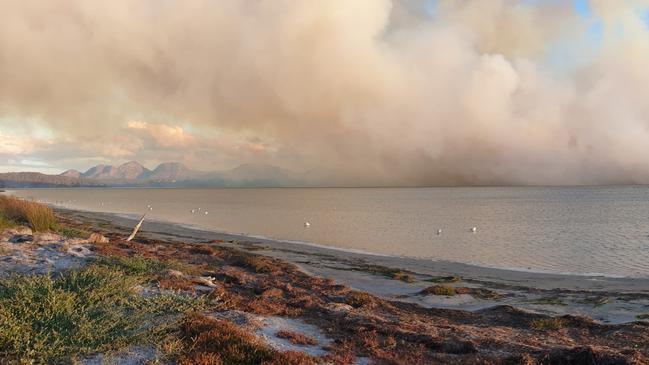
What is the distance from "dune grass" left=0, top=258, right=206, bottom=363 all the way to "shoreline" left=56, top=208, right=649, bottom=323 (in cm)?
958

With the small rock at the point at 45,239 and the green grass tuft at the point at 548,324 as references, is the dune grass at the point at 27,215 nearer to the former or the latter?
the small rock at the point at 45,239

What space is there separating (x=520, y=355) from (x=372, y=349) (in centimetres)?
260

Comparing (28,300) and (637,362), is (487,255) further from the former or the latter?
(28,300)

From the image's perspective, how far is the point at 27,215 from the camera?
2878 centimetres

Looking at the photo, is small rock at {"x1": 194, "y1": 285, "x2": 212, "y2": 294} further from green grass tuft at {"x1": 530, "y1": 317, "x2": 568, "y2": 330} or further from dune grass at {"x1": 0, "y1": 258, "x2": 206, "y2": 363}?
green grass tuft at {"x1": 530, "y1": 317, "x2": 568, "y2": 330}

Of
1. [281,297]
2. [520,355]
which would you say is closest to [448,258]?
[281,297]

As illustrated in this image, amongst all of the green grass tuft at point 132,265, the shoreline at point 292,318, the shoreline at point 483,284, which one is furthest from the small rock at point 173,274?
the shoreline at point 483,284

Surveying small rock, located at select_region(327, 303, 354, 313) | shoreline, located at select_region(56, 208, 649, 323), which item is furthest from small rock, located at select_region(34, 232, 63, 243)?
small rock, located at select_region(327, 303, 354, 313)

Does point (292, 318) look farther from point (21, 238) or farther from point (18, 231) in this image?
point (18, 231)

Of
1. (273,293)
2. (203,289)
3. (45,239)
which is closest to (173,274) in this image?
(203,289)

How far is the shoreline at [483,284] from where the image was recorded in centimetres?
1600

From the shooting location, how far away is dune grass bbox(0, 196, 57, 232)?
27188 millimetres

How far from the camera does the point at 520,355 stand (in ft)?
27.6

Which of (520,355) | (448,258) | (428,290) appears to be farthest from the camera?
(448,258)
